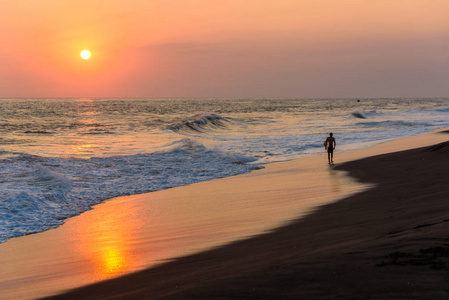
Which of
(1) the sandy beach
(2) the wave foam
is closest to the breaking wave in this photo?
(2) the wave foam

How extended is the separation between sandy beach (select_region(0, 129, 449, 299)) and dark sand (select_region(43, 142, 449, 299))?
0.02 meters

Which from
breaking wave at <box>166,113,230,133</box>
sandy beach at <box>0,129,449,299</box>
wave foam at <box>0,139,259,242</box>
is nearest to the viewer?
sandy beach at <box>0,129,449,299</box>

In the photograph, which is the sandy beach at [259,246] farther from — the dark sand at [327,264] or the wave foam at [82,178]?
the wave foam at [82,178]

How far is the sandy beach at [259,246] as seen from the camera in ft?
14.3

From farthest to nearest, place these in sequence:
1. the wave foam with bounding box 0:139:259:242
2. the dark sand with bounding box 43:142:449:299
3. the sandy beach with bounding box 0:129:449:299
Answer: the wave foam with bounding box 0:139:259:242
the sandy beach with bounding box 0:129:449:299
the dark sand with bounding box 43:142:449:299

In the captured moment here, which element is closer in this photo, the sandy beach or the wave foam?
the sandy beach

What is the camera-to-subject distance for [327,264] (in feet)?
15.7

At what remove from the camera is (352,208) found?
9.29m

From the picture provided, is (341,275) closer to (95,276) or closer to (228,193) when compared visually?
(95,276)

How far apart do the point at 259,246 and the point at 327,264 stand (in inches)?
83.1

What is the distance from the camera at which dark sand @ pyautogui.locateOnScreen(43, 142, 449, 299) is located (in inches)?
161

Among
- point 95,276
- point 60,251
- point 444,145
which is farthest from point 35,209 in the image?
point 444,145

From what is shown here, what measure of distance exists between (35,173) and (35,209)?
474 cm

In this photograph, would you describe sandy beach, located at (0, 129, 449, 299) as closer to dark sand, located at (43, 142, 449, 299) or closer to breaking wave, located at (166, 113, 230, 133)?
dark sand, located at (43, 142, 449, 299)
